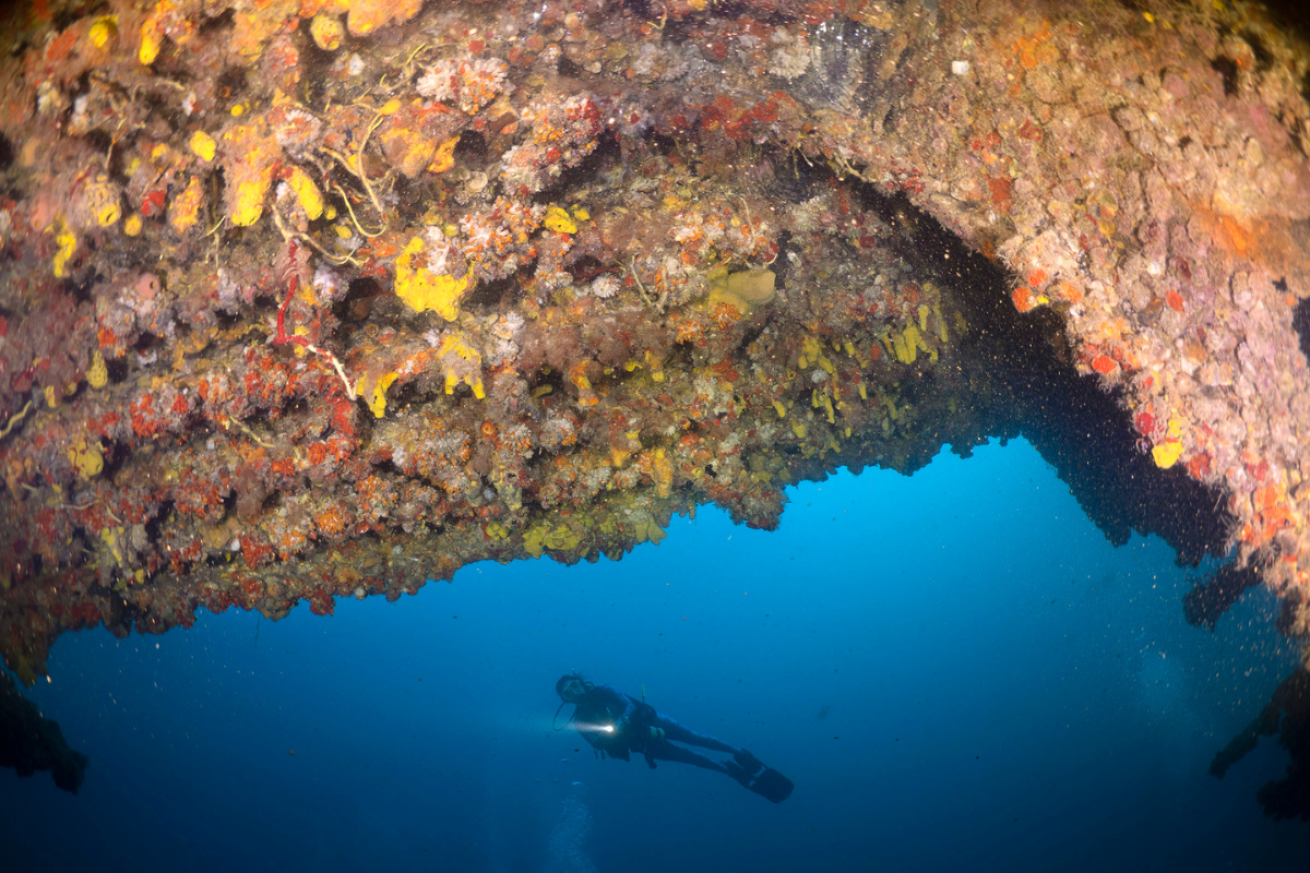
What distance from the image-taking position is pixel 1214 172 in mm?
1426

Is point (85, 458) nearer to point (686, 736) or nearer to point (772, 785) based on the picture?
point (686, 736)

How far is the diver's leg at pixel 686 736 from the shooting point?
212cm

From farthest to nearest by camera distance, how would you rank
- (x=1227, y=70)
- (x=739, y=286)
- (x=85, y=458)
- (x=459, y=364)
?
1. (x=739, y=286)
2. (x=459, y=364)
3. (x=85, y=458)
4. (x=1227, y=70)

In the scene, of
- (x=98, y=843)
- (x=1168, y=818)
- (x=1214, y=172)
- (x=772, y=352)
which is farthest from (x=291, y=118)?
(x=1168, y=818)

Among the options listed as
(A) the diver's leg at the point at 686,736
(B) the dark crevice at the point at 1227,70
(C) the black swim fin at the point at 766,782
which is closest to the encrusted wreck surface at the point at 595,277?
(B) the dark crevice at the point at 1227,70

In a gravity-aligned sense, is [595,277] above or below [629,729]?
above

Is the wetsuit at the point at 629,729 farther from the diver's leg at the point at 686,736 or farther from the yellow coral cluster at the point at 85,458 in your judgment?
the yellow coral cluster at the point at 85,458

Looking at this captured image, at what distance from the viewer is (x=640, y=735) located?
6.97 feet

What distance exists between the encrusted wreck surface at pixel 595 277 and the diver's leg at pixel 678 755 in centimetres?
70

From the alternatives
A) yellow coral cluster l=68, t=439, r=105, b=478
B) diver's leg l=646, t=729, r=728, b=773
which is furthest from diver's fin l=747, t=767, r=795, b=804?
yellow coral cluster l=68, t=439, r=105, b=478

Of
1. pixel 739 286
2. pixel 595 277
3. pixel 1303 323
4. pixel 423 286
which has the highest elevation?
pixel 1303 323

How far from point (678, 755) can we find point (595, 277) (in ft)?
5.93

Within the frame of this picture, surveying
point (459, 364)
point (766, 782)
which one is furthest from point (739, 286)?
point (766, 782)

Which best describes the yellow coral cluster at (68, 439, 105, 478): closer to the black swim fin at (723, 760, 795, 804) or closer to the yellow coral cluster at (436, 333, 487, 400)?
the yellow coral cluster at (436, 333, 487, 400)
